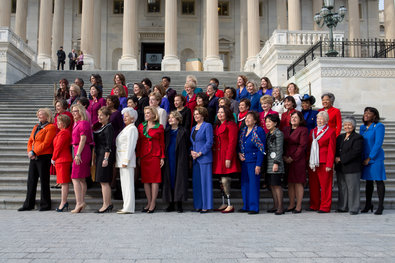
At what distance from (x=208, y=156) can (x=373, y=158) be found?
123 inches

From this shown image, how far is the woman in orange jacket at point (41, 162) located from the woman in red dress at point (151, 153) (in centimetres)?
181

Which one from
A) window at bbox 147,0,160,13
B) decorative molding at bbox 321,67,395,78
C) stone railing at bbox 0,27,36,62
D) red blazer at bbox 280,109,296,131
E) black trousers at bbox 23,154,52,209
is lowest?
black trousers at bbox 23,154,52,209

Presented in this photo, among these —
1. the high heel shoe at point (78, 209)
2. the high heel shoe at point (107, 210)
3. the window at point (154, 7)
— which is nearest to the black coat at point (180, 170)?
the high heel shoe at point (107, 210)

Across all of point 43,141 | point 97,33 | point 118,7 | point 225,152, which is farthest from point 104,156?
point 118,7

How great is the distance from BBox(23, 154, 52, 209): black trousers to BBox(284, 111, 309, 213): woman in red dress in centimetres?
463

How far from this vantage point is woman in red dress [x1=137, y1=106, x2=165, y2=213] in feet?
23.7

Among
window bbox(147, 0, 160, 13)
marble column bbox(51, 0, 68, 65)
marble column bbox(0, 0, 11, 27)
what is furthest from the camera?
window bbox(147, 0, 160, 13)

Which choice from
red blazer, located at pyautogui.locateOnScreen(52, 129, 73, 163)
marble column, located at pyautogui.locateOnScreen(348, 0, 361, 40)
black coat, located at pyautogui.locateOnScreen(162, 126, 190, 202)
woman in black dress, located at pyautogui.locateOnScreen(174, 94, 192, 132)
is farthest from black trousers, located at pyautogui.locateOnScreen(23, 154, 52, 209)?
marble column, located at pyautogui.locateOnScreen(348, 0, 361, 40)

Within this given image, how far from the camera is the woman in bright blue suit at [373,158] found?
709 cm

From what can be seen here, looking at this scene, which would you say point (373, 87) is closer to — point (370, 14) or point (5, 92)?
point (5, 92)

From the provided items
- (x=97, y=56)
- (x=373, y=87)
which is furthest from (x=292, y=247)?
(x=97, y=56)

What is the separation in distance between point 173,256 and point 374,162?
4.84m

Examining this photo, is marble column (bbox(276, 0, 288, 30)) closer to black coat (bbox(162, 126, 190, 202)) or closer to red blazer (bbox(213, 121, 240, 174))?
red blazer (bbox(213, 121, 240, 174))

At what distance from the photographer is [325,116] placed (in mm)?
7273
